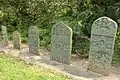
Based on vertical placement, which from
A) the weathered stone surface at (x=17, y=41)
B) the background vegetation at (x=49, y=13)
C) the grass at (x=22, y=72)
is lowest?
the grass at (x=22, y=72)

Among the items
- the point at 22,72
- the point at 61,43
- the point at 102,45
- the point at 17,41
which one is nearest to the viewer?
the point at 22,72

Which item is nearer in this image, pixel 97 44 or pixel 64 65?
pixel 97 44

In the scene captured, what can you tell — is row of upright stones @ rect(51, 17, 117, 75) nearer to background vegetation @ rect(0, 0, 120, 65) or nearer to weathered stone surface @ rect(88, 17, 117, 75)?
weathered stone surface @ rect(88, 17, 117, 75)

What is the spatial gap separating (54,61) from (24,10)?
414 cm

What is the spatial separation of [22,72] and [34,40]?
71.3 inches

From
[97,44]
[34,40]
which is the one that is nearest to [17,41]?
[34,40]

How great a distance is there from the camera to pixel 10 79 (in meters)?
5.06

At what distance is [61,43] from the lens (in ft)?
20.9

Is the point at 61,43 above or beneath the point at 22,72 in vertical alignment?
above

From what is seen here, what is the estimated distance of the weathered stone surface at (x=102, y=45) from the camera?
5.49 m

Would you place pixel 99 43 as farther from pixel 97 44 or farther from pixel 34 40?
pixel 34 40

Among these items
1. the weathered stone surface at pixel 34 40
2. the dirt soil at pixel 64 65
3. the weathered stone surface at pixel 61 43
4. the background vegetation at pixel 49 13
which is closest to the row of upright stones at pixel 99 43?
the weathered stone surface at pixel 61 43

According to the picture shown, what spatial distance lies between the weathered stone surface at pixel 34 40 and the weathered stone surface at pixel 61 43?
677 millimetres

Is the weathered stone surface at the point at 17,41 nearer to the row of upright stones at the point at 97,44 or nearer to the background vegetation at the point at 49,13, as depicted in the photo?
the background vegetation at the point at 49,13
